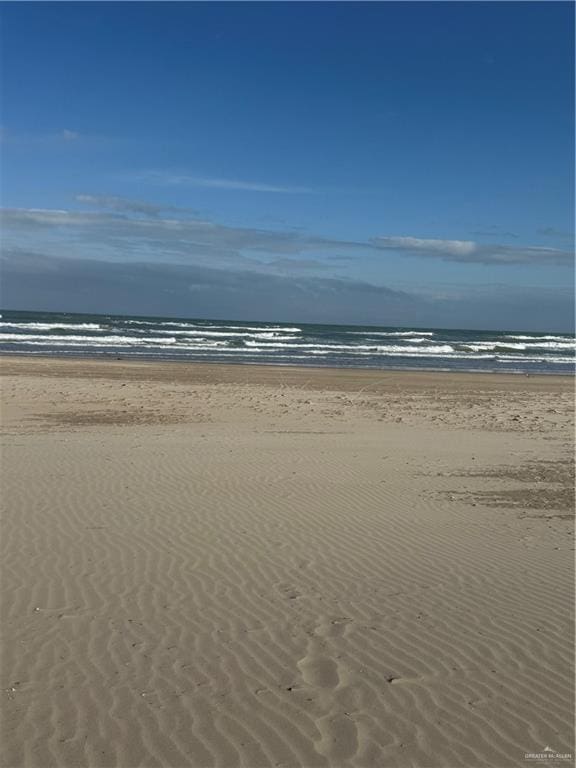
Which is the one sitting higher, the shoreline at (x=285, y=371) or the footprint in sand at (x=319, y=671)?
the shoreline at (x=285, y=371)

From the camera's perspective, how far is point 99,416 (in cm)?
1562

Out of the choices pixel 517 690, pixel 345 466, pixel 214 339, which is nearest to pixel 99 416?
pixel 345 466

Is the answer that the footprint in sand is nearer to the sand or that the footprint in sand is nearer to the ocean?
the sand

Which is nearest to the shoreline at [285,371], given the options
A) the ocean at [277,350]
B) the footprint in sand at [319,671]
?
the ocean at [277,350]

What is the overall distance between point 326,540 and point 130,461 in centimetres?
463

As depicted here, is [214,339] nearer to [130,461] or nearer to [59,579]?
[130,461]

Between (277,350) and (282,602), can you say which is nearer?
(282,602)

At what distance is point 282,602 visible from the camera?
561 centimetres

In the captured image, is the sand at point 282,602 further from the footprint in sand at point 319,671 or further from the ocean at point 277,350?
the ocean at point 277,350

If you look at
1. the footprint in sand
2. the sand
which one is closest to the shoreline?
the sand

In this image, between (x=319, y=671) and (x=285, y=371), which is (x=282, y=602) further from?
(x=285, y=371)

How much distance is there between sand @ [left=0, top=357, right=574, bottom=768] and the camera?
12.6 ft

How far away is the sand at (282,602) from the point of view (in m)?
3.84

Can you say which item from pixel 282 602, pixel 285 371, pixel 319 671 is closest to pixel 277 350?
pixel 285 371
